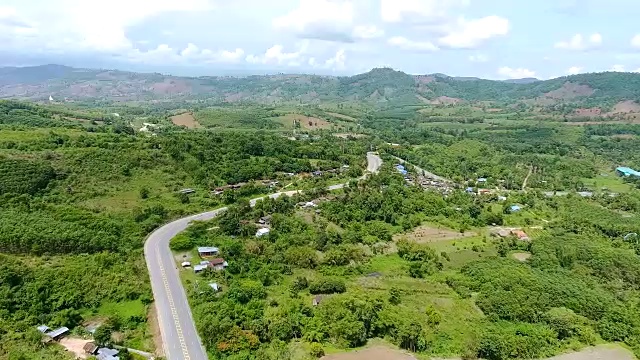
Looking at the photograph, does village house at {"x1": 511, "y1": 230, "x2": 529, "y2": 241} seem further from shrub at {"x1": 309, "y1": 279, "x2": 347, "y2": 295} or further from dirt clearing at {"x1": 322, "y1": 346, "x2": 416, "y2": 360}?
dirt clearing at {"x1": 322, "y1": 346, "x2": 416, "y2": 360}

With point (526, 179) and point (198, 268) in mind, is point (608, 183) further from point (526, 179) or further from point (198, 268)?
point (198, 268)

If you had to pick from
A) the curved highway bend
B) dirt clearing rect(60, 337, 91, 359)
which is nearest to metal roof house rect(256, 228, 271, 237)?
the curved highway bend

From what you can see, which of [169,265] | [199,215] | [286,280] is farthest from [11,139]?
[286,280]

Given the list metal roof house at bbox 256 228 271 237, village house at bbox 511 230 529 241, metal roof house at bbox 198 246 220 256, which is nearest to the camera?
metal roof house at bbox 198 246 220 256

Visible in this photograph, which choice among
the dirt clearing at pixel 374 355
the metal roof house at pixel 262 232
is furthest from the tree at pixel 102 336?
the metal roof house at pixel 262 232

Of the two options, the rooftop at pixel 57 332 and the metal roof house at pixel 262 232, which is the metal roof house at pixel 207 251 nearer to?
the metal roof house at pixel 262 232

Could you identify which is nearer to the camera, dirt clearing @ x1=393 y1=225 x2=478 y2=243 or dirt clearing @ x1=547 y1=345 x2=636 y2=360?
dirt clearing @ x1=547 y1=345 x2=636 y2=360

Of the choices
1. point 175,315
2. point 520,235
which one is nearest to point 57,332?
point 175,315
